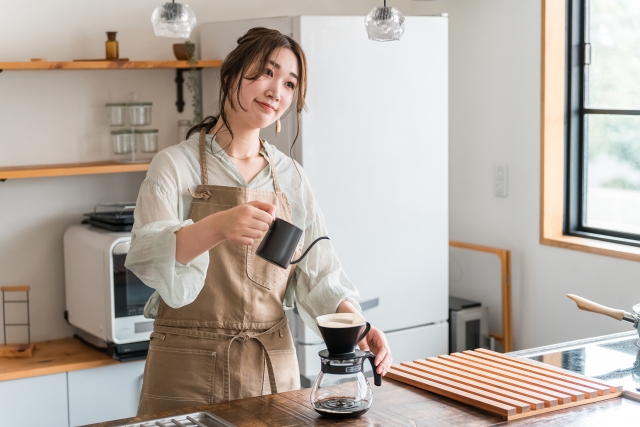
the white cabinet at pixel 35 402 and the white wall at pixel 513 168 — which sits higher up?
the white wall at pixel 513 168

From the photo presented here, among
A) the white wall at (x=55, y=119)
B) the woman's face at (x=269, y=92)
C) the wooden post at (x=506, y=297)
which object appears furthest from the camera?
the wooden post at (x=506, y=297)

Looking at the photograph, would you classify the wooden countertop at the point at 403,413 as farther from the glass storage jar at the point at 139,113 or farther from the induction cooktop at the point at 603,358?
the glass storage jar at the point at 139,113

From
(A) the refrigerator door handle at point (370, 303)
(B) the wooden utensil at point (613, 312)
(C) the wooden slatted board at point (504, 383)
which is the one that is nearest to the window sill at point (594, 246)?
(A) the refrigerator door handle at point (370, 303)

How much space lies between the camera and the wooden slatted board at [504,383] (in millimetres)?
1614

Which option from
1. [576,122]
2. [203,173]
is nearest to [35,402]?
[203,173]

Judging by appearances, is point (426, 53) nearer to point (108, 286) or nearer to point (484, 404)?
point (108, 286)

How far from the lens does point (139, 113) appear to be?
3.17 meters

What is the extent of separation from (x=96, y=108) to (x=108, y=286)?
78cm

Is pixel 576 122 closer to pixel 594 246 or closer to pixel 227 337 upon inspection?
pixel 594 246

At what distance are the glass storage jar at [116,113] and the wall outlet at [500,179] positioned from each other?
5.02ft

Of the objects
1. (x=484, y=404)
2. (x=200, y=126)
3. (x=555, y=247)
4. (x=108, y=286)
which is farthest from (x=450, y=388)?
(x=555, y=247)

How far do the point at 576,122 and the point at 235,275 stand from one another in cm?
190

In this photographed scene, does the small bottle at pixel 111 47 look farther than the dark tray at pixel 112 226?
Yes

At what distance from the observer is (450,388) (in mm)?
1696
